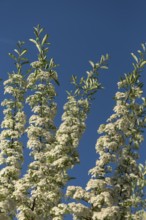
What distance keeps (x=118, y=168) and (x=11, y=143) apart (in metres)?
7.40

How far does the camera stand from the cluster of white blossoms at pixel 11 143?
28547 mm

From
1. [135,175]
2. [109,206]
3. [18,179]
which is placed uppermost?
[18,179]

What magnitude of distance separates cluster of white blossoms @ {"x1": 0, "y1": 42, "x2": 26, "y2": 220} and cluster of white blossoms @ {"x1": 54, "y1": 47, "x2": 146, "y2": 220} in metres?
3.68

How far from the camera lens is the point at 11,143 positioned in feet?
101

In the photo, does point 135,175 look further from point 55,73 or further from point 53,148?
point 55,73

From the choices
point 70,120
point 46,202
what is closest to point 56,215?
point 46,202

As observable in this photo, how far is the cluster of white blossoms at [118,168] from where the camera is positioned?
26.5 meters

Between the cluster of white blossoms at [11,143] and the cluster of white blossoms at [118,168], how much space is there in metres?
3.68

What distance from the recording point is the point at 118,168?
2809 centimetres

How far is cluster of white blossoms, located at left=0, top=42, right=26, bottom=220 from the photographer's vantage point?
28.5m

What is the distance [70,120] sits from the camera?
99.9 ft

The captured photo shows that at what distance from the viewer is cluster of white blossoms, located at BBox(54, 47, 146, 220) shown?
86.8ft

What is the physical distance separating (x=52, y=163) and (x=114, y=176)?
4.12 metres

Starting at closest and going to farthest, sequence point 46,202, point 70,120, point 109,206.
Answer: point 109,206
point 46,202
point 70,120
